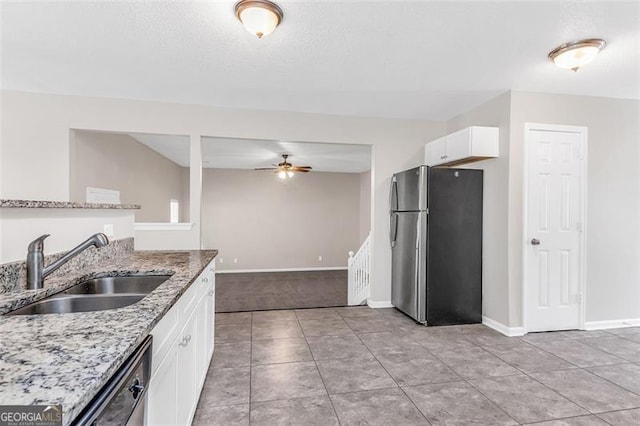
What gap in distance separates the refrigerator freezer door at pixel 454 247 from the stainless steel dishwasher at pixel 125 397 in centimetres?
321

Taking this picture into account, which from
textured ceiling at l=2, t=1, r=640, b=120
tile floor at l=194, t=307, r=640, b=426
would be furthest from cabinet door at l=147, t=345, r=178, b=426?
textured ceiling at l=2, t=1, r=640, b=120

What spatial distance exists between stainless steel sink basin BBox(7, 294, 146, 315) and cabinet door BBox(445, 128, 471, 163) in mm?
3393

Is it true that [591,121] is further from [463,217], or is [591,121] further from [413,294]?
[413,294]

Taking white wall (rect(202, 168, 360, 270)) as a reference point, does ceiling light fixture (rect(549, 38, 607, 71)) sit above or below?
above

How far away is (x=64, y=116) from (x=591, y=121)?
596 centimetres

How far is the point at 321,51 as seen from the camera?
2658 mm

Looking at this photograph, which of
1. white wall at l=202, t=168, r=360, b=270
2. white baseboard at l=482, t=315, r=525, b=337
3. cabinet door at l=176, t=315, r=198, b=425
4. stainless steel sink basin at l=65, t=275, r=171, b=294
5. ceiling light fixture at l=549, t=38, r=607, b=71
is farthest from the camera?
white wall at l=202, t=168, r=360, b=270

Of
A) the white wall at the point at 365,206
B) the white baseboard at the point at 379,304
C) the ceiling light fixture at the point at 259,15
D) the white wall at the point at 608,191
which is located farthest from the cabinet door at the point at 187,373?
the white wall at the point at 365,206

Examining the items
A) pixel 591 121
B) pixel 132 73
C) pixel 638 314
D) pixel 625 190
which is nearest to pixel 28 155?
pixel 132 73

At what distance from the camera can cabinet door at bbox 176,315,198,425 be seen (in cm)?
155

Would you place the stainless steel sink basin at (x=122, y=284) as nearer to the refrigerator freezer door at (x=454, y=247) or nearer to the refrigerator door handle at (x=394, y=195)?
the refrigerator freezer door at (x=454, y=247)

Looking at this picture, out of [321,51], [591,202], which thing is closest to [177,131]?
[321,51]

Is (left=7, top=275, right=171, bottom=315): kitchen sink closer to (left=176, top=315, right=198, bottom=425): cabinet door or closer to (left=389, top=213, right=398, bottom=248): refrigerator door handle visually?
(left=176, top=315, right=198, bottom=425): cabinet door

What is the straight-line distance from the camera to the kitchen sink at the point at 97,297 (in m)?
1.39
